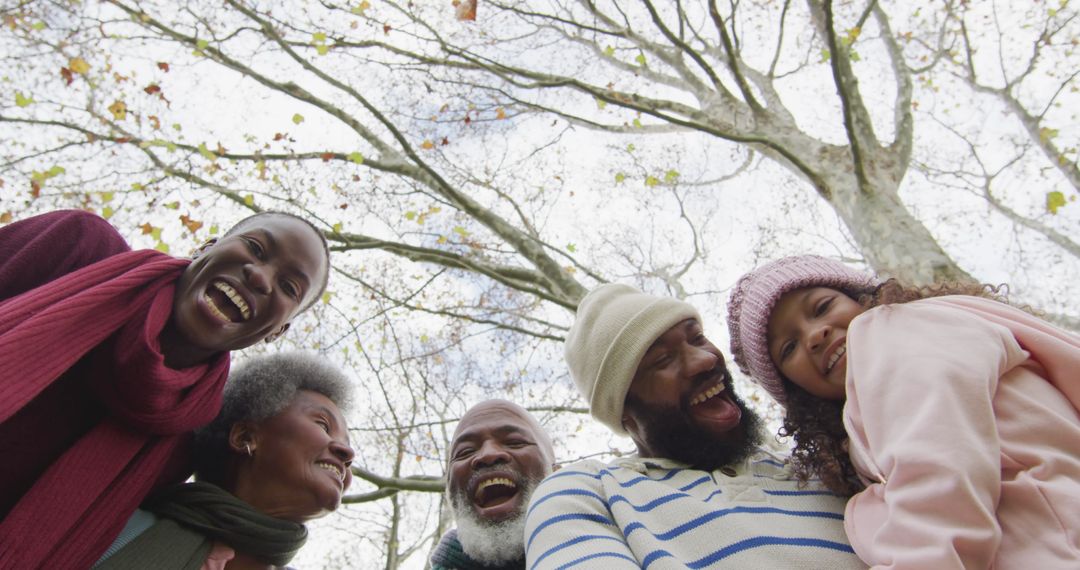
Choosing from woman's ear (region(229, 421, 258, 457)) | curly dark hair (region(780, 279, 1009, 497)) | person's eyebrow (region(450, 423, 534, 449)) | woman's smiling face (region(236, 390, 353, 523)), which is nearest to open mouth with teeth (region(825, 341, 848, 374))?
curly dark hair (region(780, 279, 1009, 497))

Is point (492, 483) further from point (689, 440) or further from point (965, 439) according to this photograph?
point (965, 439)

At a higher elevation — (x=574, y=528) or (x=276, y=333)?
(x=276, y=333)

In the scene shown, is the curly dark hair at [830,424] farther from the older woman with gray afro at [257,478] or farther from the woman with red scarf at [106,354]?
the woman with red scarf at [106,354]

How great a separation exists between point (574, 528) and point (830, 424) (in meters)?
0.92

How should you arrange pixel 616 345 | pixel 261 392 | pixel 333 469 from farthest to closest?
pixel 261 392, pixel 333 469, pixel 616 345

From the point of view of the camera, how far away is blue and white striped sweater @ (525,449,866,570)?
5.01 feet

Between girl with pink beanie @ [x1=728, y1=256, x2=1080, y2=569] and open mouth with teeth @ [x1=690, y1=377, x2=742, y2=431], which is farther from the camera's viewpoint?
open mouth with teeth @ [x1=690, y1=377, x2=742, y2=431]

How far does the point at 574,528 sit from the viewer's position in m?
1.61

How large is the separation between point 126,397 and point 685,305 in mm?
1957

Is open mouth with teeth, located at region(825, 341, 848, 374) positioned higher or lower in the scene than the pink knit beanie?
lower

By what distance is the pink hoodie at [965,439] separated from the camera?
3.84ft

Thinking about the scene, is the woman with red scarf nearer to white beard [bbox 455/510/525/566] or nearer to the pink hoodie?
white beard [bbox 455/510/525/566]

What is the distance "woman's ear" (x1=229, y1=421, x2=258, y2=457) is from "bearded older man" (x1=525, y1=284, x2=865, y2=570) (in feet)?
4.43

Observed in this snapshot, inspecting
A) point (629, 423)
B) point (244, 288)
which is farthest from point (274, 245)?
point (629, 423)
